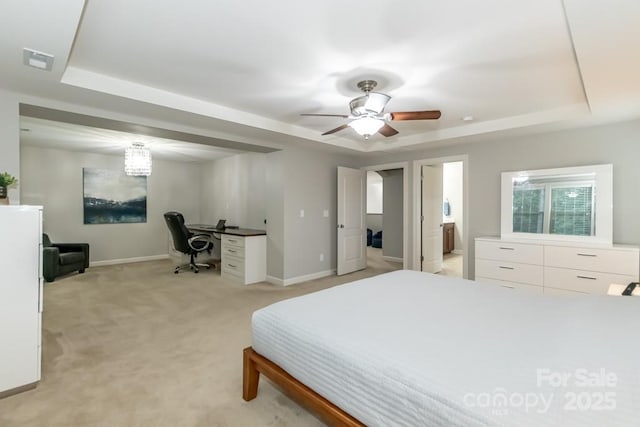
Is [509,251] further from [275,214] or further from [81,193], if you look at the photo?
[81,193]

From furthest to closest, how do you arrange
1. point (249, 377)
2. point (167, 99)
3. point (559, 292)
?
point (559, 292) < point (167, 99) < point (249, 377)

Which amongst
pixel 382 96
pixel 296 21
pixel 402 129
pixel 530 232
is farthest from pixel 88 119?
pixel 530 232

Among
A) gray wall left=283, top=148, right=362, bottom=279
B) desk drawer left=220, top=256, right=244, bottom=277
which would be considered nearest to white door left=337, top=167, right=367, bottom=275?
gray wall left=283, top=148, right=362, bottom=279

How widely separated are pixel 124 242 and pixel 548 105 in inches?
303

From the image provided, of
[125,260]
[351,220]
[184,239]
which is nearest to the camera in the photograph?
[184,239]

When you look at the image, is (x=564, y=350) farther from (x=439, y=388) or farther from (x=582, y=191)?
(x=582, y=191)

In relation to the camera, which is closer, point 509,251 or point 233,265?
point 509,251

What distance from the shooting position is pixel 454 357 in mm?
1287

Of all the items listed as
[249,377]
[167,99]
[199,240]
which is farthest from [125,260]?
[249,377]

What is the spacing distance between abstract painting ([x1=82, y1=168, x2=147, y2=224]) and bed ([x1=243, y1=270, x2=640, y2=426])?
6007 millimetres

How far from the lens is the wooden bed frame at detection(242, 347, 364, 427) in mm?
1387

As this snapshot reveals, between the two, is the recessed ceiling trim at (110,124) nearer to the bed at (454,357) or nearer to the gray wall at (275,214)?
the gray wall at (275,214)

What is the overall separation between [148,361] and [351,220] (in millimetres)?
3965

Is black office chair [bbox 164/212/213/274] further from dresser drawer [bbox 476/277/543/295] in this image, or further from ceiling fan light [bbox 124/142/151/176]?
dresser drawer [bbox 476/277/543/295]
